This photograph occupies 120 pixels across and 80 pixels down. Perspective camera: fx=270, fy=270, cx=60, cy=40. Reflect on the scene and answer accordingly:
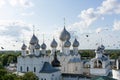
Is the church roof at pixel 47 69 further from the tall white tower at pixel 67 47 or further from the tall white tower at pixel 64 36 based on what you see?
the tall white tower at pixel 64 36

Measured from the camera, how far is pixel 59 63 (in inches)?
1732

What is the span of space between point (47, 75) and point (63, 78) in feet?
15.4

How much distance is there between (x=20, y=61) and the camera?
138 feet

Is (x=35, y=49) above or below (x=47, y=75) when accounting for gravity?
A: above

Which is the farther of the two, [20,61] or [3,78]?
[20,61]

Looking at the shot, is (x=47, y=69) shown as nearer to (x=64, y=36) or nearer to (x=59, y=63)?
(x=59, y=63)

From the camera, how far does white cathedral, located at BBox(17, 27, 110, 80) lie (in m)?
40.1

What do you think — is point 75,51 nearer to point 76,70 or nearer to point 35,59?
point 76,70

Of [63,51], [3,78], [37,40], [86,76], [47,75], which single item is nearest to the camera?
[3,78]

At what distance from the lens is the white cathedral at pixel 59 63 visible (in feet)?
132

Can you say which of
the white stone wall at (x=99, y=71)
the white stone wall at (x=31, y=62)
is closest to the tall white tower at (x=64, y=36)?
the white stone wall at (x=99, y=71)

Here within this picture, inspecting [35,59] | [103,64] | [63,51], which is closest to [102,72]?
[103,64]

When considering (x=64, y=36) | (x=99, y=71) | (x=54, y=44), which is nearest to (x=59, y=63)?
(x=54, y=44)

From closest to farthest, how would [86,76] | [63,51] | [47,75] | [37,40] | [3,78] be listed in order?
[3,78], [47,75], [86,76], [37,40], [63,51]
